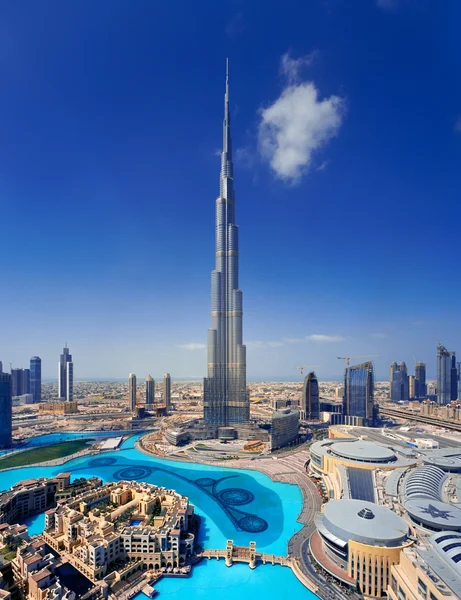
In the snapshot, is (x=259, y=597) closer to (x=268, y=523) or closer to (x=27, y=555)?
(x=268, y=523)

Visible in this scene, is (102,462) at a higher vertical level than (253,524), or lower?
lower

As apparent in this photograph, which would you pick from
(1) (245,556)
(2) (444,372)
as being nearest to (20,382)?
(1) (245,556)

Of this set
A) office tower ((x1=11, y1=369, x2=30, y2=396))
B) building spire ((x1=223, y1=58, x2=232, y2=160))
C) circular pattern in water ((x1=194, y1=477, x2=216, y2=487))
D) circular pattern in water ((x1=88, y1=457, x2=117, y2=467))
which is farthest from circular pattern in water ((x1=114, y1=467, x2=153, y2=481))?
office tower ((x1=11, y1=369, x2=30, y2=396))

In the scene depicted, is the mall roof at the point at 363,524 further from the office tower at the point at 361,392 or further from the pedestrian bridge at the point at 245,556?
the office tower at the point at 361,392

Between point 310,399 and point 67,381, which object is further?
point 67,381

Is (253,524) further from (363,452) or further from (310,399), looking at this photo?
(310,399)

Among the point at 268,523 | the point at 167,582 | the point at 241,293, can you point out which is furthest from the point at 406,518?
the point at 241,293
